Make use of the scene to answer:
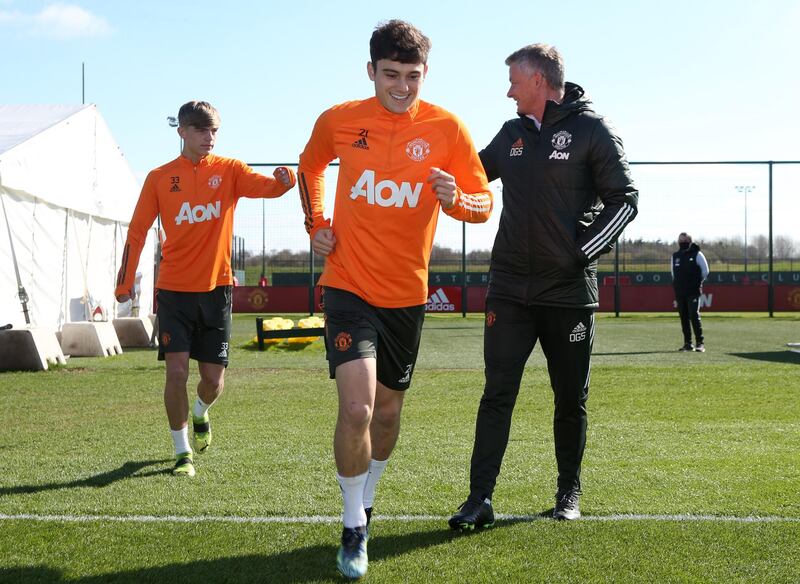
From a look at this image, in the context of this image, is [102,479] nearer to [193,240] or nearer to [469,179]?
[193,240]

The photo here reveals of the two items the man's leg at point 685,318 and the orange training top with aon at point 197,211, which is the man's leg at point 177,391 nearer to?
the orange training top with aon at point 197,211

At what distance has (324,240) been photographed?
3715mm

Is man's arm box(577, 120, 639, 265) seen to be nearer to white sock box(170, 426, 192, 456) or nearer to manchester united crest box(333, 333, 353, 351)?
manchester united crest box(333, 333, 353, 351)

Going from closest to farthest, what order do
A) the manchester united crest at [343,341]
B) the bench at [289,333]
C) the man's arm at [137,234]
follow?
1. the manchester united crest at [343,341]
2. the man's arm at [137,234]
3. the bench at [289,333]

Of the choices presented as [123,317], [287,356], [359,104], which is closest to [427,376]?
[287,356]

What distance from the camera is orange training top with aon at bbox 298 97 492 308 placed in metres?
3.70

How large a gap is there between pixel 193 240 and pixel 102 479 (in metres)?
1.54

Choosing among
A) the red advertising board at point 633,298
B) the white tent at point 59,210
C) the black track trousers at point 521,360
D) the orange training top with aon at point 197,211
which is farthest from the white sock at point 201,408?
the red advertising board at point 633,298

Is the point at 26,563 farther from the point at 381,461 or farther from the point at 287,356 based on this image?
the point at 287,356

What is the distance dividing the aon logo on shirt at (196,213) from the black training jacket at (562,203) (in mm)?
2108

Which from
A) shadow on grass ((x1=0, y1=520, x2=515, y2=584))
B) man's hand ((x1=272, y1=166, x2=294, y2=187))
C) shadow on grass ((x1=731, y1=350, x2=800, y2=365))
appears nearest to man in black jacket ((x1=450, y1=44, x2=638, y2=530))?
shadow on grass ((x1=0, y1=520, x2=515, y2=584))

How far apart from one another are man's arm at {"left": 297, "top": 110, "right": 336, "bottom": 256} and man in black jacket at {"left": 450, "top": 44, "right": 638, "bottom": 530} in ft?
3.15

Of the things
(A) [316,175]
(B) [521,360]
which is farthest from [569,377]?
(A) [316,175]

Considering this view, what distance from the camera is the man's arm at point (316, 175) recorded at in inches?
151
